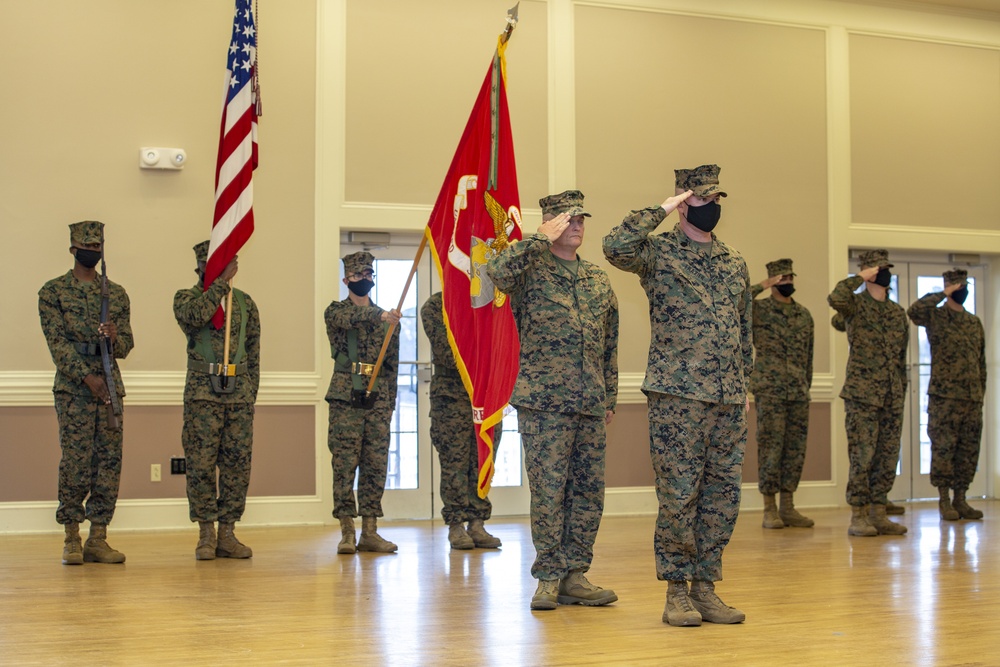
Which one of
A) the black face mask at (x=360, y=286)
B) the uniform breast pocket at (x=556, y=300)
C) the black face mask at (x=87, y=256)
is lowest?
the uniform breast pocket at (x=556, y=300)

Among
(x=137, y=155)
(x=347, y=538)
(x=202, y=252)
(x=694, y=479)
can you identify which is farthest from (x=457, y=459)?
(x=137, y=155)

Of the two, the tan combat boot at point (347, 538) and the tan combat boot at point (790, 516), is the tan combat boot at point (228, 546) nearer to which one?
the tan combat boot at point (347, 538)

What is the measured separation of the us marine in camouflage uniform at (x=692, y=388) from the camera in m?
3.91

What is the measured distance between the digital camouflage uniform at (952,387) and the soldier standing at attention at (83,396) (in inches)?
219

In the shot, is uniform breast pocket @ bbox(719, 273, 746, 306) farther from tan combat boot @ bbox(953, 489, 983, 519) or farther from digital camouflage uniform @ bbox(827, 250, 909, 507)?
tan combat boot @ bbox(953, 489, 983, 519)

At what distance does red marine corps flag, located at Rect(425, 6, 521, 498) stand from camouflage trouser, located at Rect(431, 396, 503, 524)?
116cm

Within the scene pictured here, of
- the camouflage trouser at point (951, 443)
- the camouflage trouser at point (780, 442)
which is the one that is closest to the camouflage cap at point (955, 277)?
the camouflage trouser at point (951, 443)

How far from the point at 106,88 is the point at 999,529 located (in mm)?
6772

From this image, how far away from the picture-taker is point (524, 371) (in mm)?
4391

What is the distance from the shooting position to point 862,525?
22.0 feet

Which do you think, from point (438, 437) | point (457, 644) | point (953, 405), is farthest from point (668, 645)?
point (953, 405)

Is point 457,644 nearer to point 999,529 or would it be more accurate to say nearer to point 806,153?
point 999,529

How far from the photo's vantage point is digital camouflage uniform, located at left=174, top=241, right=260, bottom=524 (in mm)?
5738

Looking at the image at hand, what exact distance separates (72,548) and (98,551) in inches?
5.2
